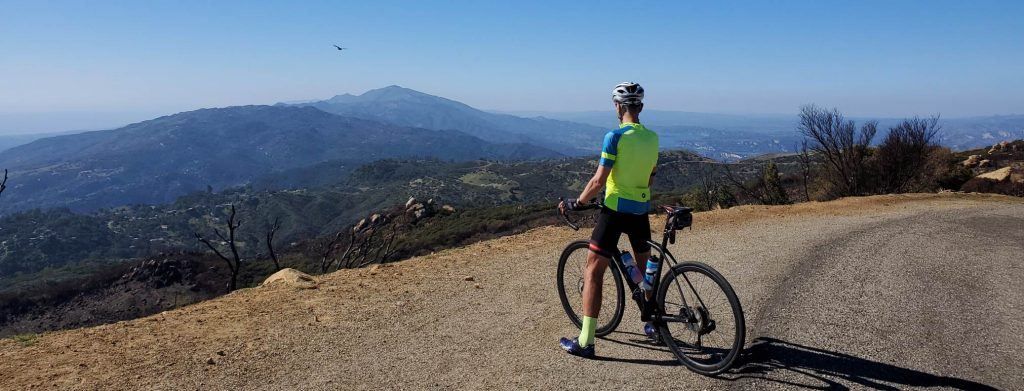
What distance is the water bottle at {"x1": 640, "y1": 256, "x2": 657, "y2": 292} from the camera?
472cm

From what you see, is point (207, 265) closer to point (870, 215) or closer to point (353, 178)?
point (870, 215)

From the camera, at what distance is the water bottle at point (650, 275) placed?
472cm

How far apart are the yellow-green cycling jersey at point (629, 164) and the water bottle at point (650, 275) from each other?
448 millimetres

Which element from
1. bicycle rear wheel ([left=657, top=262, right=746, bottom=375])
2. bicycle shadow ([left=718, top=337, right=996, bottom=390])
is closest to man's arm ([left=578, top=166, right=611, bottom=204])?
bicycle rear wheel ([left=657, top=262, right=746, bottom=375])

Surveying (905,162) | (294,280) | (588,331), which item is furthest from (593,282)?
(905,162)

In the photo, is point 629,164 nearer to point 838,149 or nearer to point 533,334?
point 533,334

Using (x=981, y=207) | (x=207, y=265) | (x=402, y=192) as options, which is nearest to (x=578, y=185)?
(x=402, y=192)

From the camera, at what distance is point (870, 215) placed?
14.5m

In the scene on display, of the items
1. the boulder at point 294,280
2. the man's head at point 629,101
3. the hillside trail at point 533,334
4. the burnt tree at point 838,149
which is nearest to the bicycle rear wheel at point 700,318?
the hillside trail at point 533,334

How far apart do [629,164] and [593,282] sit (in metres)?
1.14

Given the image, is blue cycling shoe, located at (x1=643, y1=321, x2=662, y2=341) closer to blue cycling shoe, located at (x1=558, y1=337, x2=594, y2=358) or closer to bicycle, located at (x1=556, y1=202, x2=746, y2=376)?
bicycle, located at (x1=556, y1=202, x2=746, y2=376)

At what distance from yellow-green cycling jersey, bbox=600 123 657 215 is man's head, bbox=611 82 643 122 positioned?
103mm

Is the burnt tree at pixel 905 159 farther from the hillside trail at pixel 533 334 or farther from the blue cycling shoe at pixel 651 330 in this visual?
the blue cycling shoe at pixel 651 330

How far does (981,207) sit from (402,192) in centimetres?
12566
